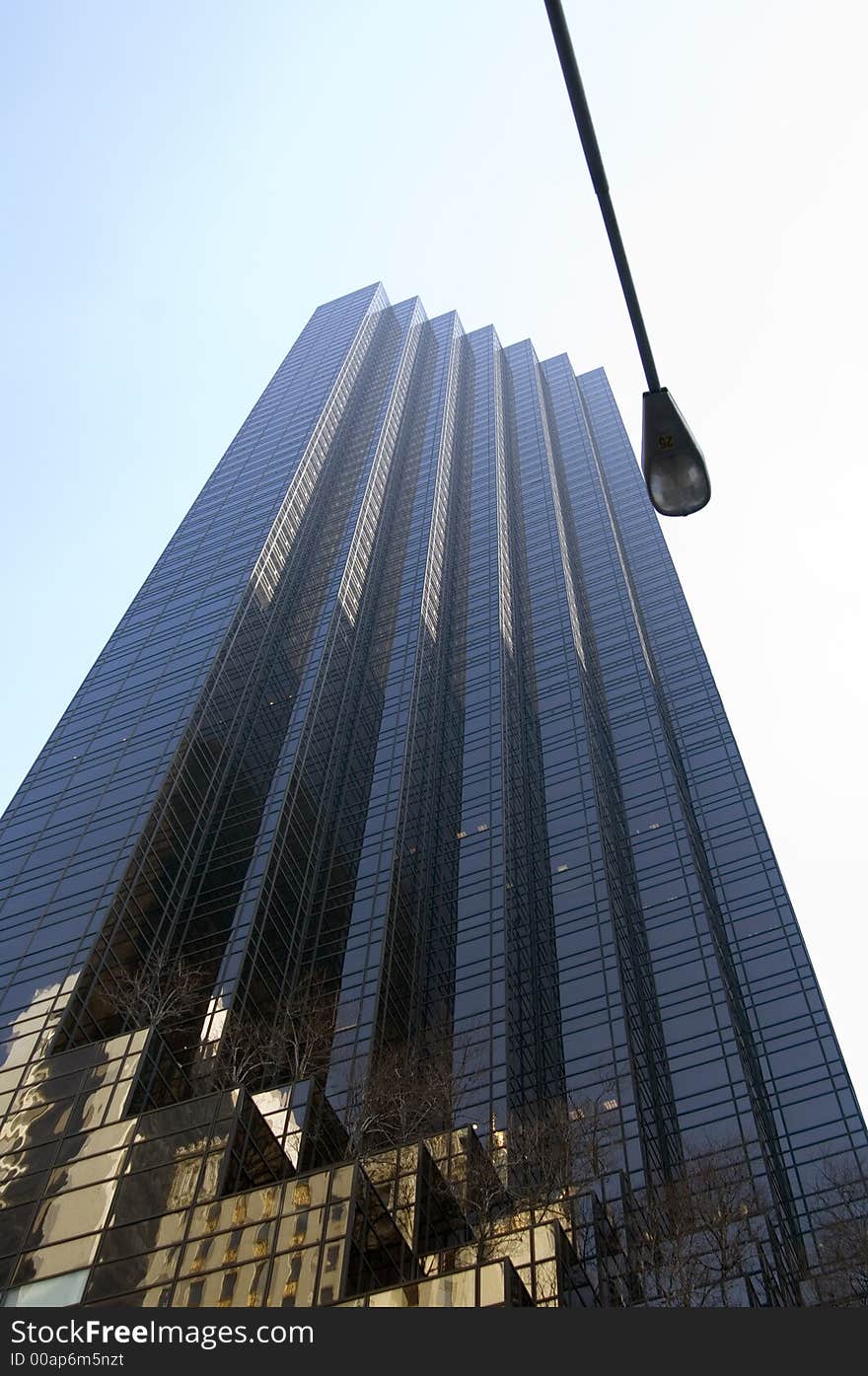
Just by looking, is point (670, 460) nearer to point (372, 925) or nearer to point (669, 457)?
point (669, 457)

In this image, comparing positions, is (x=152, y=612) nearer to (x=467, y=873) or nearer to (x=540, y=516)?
(x=467, y=873)

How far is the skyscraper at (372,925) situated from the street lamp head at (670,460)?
29530 mm

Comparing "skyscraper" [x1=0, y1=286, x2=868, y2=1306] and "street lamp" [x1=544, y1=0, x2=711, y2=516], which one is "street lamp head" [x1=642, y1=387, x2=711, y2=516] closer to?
"street lamp" [x1=544, y1=0, x2=711, y2=516]

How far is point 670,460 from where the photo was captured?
1148 cm

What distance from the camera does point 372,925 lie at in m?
69.1

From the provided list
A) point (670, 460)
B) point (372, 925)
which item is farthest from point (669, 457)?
point (372, 925)

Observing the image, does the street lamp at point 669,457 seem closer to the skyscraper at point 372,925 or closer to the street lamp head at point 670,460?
the street lamp head at point 670,460

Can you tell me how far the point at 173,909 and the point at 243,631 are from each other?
26432 mm

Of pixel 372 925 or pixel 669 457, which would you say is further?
pixel 372 925

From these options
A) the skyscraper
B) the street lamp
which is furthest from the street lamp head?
the skyscraper

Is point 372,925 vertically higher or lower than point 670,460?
lower

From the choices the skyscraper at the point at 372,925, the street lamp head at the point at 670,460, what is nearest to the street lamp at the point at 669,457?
the street lamp head at the point at 670,460

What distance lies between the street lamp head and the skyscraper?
29.5 m

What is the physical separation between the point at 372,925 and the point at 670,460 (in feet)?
196
